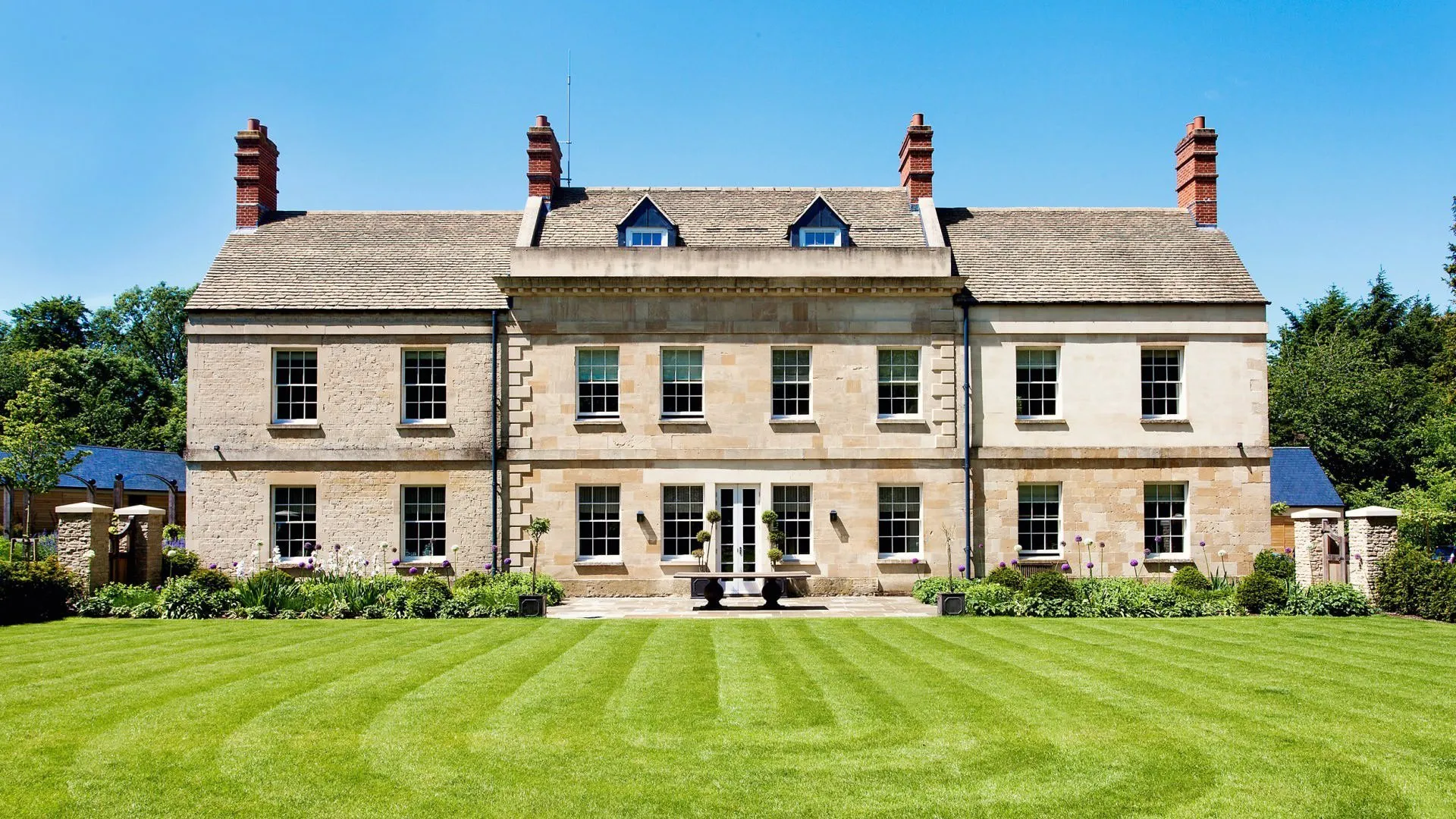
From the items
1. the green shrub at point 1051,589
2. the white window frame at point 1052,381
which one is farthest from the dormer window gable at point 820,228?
the green shrub at point 1051,589

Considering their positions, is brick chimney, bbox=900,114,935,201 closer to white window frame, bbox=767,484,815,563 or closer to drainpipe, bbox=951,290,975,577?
drainpipe, bbox=951,290,975,577

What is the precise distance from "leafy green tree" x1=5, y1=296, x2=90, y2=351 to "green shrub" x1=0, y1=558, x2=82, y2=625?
4903 cm

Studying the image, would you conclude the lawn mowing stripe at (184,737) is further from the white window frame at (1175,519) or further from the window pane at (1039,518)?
the white window frame at (1175,519)

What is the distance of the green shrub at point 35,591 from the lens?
1927cm

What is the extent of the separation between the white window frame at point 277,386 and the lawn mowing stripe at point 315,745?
1453 cm

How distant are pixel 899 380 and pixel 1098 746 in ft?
57.2

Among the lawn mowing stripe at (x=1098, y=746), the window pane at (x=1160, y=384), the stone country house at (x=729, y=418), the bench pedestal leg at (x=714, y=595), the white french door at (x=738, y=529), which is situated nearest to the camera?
the lawn mowing stripe at (x=1098, y=746)

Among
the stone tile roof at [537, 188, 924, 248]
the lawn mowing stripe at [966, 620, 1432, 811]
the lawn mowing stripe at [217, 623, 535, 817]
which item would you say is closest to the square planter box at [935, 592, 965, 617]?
the lawn mowing stripe at [966, 620, 1432, 811]

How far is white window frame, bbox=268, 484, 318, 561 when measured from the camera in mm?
26125

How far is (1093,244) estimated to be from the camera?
2881 cm

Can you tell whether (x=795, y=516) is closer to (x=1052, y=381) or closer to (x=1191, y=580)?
(x=1052, y=381)

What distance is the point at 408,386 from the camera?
26594 mm

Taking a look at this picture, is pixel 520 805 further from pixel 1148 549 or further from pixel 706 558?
pixel 1148 549

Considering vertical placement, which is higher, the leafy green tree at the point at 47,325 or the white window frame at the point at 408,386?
the leafy green tree at the point at 47,325
